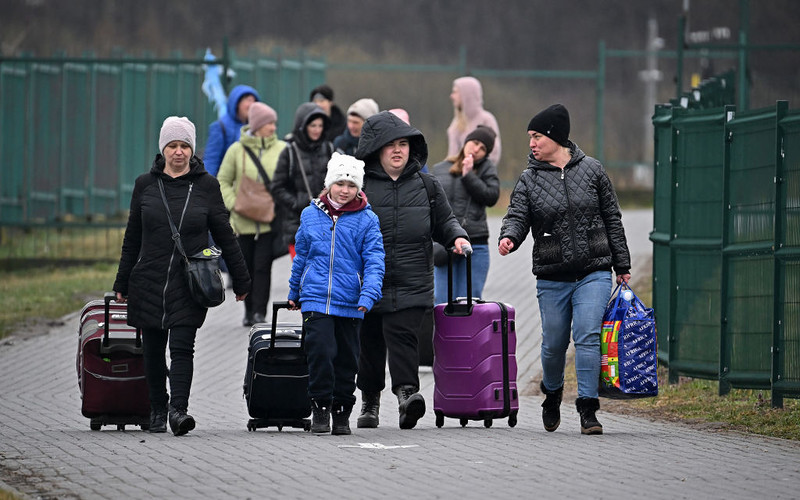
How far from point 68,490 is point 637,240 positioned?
14.3 m

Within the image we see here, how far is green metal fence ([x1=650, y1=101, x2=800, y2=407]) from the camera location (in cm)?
994

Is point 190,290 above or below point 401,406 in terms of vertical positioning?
above

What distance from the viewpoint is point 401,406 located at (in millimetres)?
9359

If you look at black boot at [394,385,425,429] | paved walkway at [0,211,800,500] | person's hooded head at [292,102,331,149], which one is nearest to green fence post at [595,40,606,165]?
person's hooded head at [292,102,331,149]

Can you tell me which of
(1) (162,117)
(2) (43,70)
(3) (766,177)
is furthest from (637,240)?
(3) (766,177)

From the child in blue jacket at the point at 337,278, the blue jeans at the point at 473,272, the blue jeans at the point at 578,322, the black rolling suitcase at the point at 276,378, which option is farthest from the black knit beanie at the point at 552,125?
the blue jeans at the point at 473,272

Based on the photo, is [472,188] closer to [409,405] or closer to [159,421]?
[409,405]

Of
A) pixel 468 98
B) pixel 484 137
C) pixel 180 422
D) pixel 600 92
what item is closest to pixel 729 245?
pixel 484 137

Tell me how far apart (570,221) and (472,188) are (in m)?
2.99

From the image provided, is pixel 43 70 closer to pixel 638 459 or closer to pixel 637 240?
pixel 637 240

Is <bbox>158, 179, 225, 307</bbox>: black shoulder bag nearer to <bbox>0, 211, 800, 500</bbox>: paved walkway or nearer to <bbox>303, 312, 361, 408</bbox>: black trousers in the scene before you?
<bbox>303, 312, 361, 408</bbox>: black trousers

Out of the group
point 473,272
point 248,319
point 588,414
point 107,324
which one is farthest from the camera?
point 248,319

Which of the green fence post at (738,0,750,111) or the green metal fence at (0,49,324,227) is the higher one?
the green fence post at (738,0,750,111)

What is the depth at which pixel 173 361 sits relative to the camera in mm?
9133
